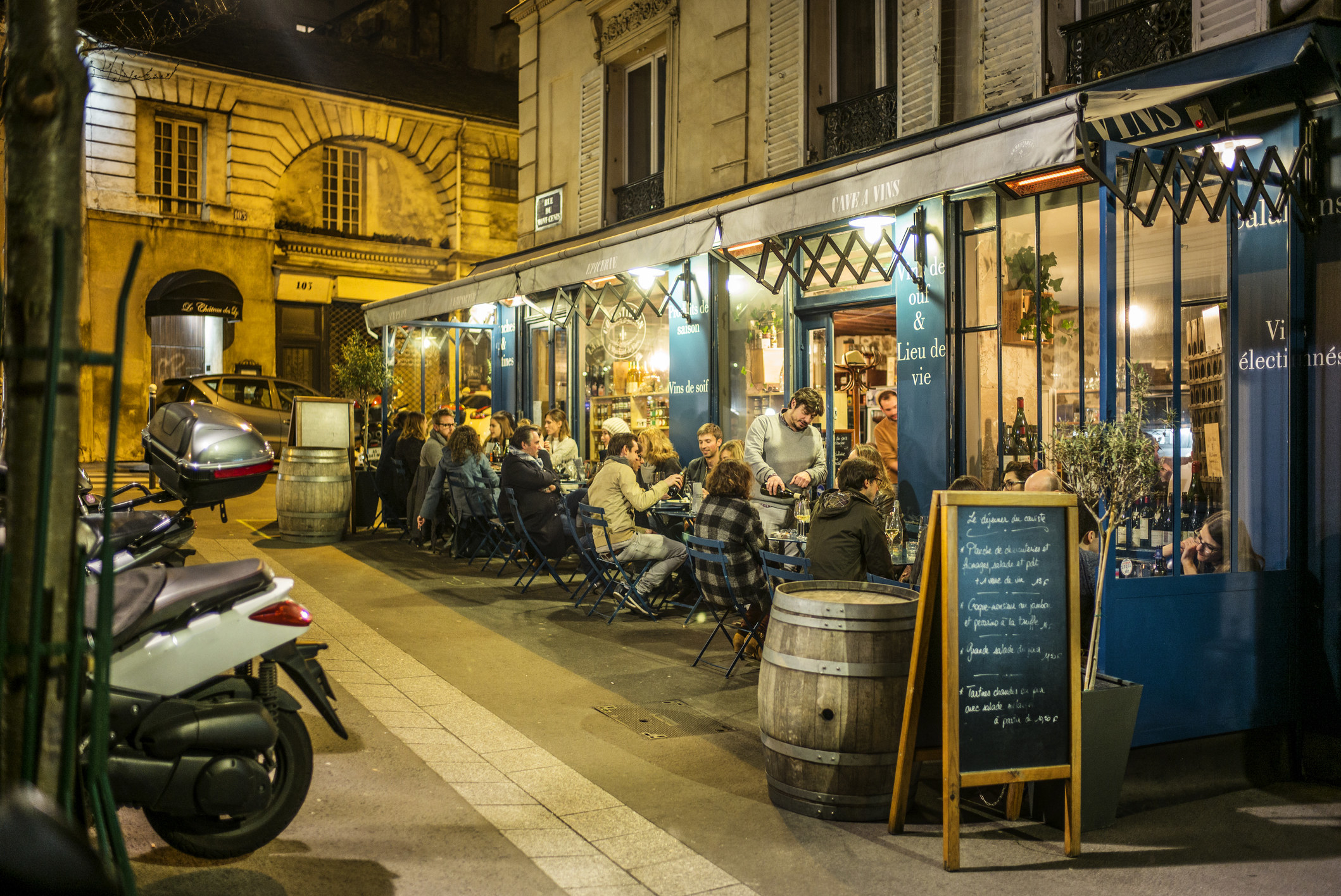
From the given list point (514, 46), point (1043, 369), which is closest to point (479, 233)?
point (514, 46)

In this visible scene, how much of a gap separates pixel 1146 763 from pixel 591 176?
12.0 meters

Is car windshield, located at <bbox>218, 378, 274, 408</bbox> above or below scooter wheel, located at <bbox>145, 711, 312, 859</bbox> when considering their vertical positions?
above

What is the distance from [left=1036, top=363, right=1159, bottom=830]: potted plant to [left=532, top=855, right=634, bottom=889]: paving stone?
180 centimetres

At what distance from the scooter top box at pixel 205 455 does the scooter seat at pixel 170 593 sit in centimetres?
38

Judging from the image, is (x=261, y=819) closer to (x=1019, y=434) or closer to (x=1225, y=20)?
(x=1019, y=434)

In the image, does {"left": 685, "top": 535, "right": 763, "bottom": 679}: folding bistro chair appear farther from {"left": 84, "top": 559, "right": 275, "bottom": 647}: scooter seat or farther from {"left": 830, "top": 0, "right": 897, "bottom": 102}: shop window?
{"left": 830, "top": 0, "right": 897, "bottom": 102}: shop window

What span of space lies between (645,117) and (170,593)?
12.2 m

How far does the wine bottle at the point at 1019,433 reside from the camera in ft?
26.6

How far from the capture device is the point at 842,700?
4047 millimetres

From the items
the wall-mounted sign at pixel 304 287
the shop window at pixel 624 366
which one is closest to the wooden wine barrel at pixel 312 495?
the shop window at pixel 624 366

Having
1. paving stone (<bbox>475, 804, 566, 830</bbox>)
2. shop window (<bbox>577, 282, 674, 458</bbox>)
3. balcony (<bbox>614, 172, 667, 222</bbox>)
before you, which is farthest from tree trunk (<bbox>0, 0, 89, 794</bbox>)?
balcony (<bbox>614, 172, 667, 222</bbox>)

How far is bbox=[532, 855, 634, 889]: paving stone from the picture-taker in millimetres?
3594

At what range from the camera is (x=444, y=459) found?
417 inches

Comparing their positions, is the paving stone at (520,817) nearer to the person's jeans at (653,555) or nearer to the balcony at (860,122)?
the person's jeans at (653,555)
